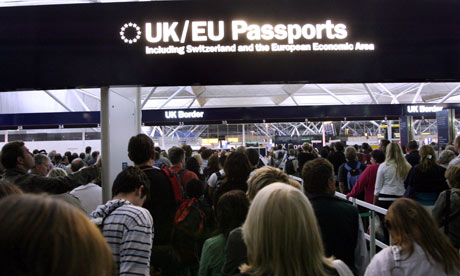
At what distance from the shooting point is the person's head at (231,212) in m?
2.39

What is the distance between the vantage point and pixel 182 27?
174 inches

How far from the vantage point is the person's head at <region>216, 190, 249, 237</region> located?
2387 mm

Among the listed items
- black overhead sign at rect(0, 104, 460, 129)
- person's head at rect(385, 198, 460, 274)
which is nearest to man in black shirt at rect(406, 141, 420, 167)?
person's head at rect(385, 198, 460, 274)

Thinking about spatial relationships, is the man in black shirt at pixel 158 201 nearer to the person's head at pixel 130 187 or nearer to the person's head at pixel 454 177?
the person's head at pixel 130 187

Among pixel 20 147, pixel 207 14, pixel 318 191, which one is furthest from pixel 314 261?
pixel 207 14

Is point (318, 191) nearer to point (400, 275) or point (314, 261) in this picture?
point (400, 275)

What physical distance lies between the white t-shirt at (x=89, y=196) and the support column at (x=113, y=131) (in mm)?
135

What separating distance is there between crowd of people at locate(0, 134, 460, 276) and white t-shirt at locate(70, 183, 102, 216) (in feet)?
0.04

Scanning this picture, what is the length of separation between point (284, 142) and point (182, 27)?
19978 mm

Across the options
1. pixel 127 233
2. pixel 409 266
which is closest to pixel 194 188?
pixel 127 233

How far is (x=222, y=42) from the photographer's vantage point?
176 inches

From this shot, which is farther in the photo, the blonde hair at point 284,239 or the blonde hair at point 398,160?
the blonde hair at point 398,160

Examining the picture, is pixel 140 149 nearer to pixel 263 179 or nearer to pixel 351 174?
pixel 263 179

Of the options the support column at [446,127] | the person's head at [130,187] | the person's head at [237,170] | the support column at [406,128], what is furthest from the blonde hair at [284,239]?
the support column at [406,128]
